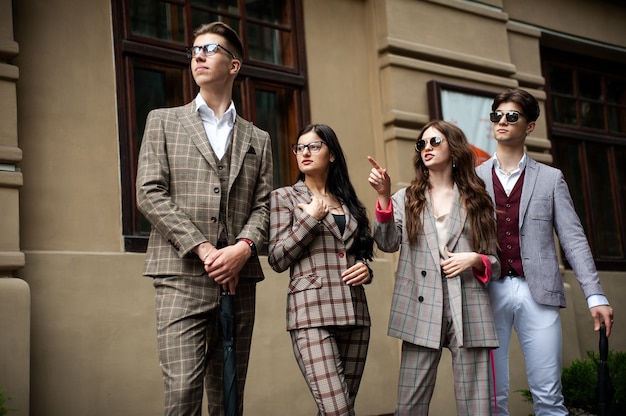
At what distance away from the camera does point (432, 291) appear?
408 centimetres

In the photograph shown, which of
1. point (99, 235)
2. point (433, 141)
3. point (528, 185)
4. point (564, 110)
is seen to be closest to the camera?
point (433, 141)

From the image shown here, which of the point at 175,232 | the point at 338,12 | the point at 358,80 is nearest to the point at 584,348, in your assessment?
the point at 358,80

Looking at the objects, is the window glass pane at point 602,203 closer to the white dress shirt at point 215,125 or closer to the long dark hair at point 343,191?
the long dark hair at point 343,191

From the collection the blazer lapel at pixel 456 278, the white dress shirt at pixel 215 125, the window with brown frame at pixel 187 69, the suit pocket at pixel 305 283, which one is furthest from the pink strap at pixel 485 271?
the window with brown frame at pixel 187 69

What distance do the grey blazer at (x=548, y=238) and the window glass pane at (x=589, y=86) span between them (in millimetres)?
6017

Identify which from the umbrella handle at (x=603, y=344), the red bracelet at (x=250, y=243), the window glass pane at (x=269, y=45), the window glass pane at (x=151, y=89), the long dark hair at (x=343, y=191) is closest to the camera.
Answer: the red bracelet at (x=250, y=243)

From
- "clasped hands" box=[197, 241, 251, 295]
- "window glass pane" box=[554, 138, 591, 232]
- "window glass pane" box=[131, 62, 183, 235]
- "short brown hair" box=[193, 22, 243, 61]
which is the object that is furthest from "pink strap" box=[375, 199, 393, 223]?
"window glass pane" box=[554, 138, 591, 232]

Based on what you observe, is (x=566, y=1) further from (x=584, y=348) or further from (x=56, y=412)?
(x=56, y=412)

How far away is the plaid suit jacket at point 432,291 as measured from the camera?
4012 mm

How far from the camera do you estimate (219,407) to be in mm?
3783

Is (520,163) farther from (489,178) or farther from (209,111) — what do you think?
(209,111)

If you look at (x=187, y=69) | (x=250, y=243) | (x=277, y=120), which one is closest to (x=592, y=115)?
(x=277, y=120)

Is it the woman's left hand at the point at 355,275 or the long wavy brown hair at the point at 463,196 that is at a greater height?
the long wavy brown hair at the point at 463,196

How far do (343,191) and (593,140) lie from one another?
6633mm
